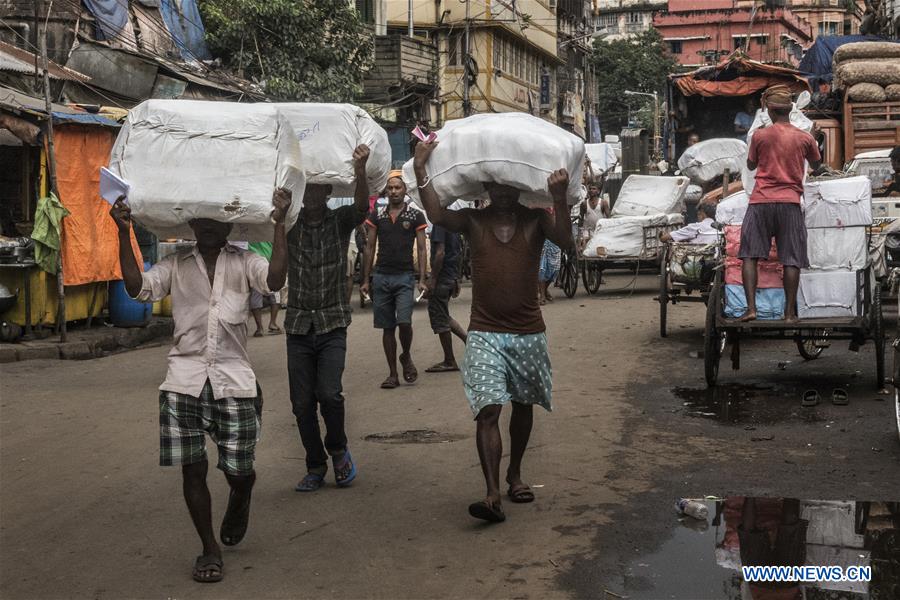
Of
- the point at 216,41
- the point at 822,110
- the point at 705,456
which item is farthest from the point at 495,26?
the point at 705,456

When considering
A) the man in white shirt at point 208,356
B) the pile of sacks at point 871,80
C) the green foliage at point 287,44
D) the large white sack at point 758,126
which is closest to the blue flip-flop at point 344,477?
the man in white shirt at point 208,356

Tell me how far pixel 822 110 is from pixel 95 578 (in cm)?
2004

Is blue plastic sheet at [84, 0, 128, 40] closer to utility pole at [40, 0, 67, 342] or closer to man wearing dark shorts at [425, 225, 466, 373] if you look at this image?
utility pole at [40, 0, 67, 342]

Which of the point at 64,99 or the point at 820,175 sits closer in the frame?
the point at 820,175

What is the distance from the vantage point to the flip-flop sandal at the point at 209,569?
520cm

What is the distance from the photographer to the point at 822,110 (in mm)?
22641

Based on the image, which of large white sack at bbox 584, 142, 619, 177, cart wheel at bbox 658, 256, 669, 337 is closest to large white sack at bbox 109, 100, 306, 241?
cart wheel at bbox 658, 256, 669, 337

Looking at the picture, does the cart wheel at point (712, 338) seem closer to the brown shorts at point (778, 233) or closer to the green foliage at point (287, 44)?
the brown shorts at point (778, 233)

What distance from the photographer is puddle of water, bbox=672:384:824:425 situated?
28.9 ft

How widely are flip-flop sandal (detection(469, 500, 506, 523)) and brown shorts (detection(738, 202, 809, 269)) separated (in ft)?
14.3

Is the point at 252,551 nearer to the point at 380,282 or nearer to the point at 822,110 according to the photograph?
the point at 380,282

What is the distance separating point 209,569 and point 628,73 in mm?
72534

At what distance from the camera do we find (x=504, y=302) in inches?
246

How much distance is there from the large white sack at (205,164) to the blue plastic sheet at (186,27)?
62.1 ft
